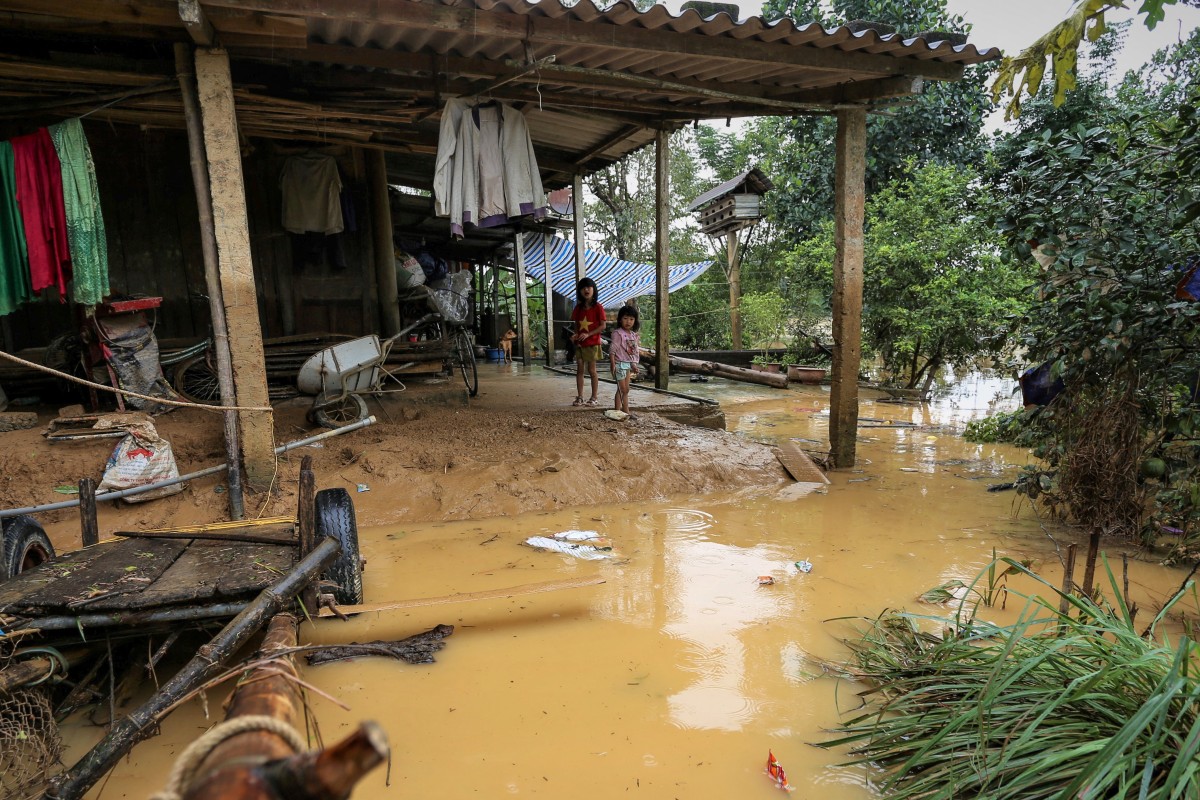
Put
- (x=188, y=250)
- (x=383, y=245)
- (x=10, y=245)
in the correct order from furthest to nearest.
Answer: (x=383, y=245), (x=188, y=250), (x=10, y=245)

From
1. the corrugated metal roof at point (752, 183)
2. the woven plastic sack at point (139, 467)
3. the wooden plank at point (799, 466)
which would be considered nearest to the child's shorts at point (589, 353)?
the wooden plank at point (799, 466)

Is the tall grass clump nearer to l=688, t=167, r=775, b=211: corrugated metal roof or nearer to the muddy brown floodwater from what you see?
the muddy brown floodwater

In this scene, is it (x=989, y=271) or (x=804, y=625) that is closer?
(x=804, y=625)

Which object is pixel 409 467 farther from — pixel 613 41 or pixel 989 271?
pixel 989 271

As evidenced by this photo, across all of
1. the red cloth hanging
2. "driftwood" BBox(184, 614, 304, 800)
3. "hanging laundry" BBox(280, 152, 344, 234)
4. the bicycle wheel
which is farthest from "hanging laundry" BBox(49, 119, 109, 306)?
"driftwood" BBox(184, 614, 304, 800)

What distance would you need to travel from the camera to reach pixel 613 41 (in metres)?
4.96

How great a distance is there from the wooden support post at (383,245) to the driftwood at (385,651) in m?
5.56

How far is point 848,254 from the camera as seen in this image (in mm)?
6301

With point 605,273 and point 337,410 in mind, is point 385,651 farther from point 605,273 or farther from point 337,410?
point 605,273

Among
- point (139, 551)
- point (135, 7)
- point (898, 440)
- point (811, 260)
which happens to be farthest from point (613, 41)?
point (811, 260)

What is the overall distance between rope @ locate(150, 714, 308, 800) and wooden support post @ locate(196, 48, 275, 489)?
172 inches

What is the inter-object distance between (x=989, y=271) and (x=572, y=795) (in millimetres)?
10414

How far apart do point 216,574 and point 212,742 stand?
2.10m

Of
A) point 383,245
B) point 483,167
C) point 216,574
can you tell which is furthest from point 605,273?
point 216,574
